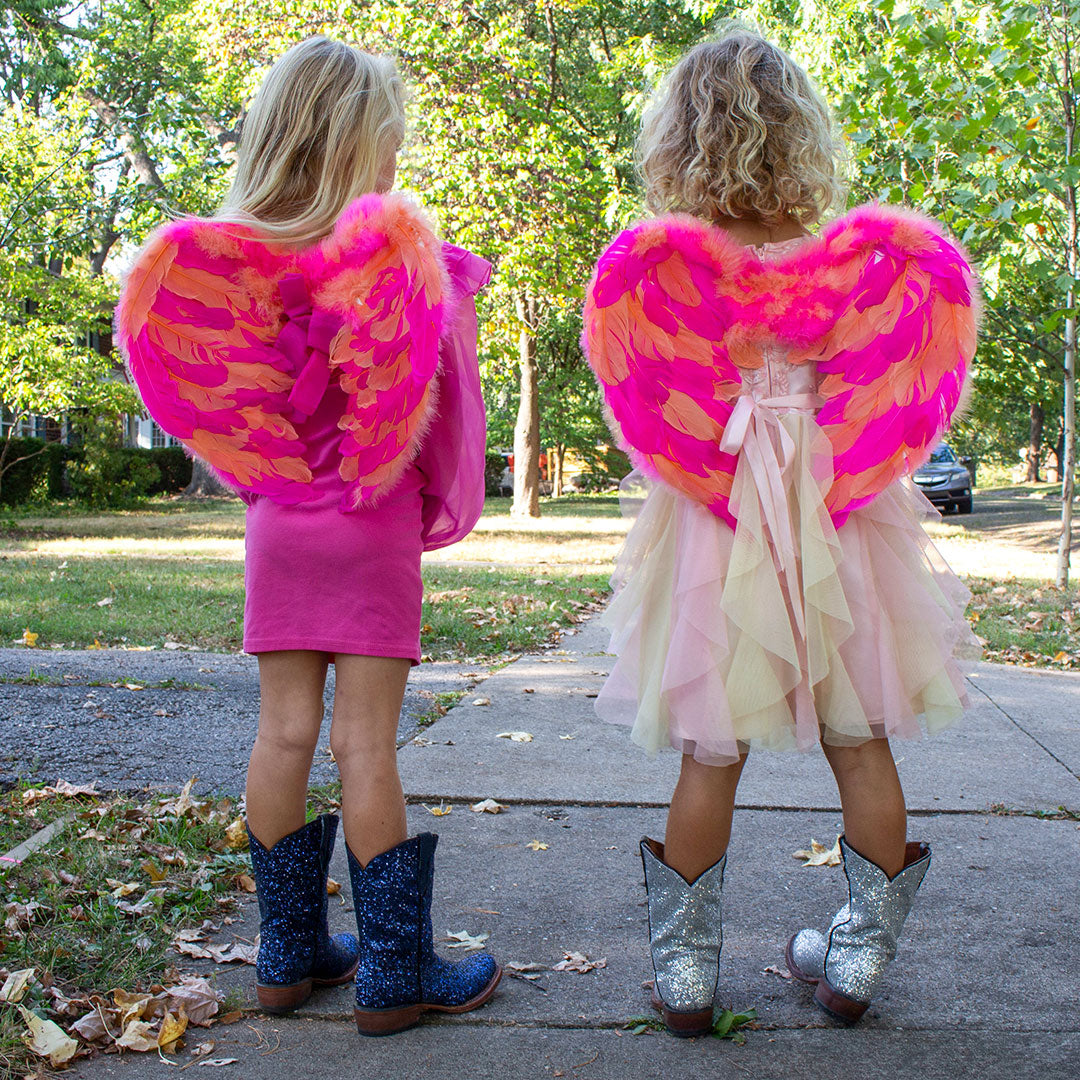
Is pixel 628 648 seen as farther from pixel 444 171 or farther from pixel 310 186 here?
pixel 444 171

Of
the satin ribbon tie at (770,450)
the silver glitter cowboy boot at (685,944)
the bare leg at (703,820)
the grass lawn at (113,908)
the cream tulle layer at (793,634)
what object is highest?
the satin ribbon tie at (770,450)

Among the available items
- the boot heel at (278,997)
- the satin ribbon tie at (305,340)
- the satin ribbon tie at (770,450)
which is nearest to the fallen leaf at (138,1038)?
the boot heel at (278,997)

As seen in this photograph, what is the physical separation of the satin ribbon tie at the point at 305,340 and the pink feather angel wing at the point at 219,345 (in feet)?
0.13

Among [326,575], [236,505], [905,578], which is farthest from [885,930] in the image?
[236,505]

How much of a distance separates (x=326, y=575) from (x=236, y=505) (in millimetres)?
23188

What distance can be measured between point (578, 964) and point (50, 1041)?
1.10 metres

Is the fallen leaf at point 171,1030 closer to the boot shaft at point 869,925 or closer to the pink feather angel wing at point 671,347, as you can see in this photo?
the boot shaft at point 869,925

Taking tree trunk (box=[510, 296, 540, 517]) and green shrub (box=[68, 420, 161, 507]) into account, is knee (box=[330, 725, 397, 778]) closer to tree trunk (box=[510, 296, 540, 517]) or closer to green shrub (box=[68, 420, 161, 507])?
tree trunk (box=[510, 296, 540, 517])

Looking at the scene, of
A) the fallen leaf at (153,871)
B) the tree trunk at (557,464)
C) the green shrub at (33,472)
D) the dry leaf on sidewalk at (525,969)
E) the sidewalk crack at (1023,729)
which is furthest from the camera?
the tree trunk at (557,464)

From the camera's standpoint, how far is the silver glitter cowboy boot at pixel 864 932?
222 centimetres

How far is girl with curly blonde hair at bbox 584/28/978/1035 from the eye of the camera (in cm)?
219

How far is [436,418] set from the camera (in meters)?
2.34

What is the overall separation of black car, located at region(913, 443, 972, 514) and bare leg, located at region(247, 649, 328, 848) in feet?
72.9

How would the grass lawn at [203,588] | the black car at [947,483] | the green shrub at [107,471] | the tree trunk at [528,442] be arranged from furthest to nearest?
the black car at [947,483] < the green shrub at [107,471] < the tree trunk at [528,442] < the grass lawn at [203,588]
